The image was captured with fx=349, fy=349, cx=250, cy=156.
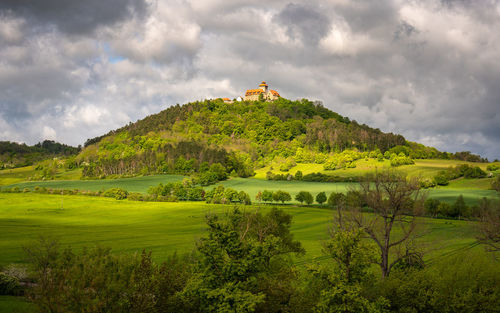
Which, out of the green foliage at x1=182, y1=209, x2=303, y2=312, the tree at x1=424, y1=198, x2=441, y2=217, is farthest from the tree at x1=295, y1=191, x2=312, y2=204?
the green foliage at x1=182, y1=209, x2=303, y2=312

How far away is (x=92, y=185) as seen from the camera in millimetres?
167125

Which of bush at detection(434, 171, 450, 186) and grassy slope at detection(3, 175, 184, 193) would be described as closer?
bush at detection(434, 171, 450, 186)

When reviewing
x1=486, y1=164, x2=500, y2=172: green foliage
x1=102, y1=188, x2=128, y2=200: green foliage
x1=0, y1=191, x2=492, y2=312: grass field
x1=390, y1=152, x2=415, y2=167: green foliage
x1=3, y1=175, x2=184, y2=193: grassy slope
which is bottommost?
x1=0, y1=191, x2=492, y2=312: grass field

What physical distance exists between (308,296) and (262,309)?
15.6ft

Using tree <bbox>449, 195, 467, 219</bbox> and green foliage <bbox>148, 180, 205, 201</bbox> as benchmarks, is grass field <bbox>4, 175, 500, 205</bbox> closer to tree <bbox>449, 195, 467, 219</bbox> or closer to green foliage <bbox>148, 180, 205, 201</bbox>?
tree <bbox>449, 195, 467, 219</bbox>

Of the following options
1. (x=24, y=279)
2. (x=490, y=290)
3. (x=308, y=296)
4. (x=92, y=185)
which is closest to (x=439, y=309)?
(x=490, y=290)

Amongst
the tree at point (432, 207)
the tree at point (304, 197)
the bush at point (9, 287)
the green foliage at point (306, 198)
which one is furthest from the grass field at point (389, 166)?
the bush at point (9, 287)

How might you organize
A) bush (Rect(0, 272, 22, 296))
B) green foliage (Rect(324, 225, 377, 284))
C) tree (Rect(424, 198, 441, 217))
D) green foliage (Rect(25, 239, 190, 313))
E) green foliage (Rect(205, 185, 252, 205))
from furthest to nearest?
green foliage (Rect(205, 185, 252, 205))
tree (Rect(424, 198, 441, 217))
bush (Rect(0, 272, 22, 296))
green foliage (Rect(324, 225, 377, 284))
green foliage (Rect(25, 239, 190, 313))

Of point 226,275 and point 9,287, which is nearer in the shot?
point 226,275

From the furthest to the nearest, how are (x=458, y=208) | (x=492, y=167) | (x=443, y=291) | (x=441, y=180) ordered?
(x=492, y=167) → (x=441, y=180) → (x=458, y=208) → (x=443, y=291)

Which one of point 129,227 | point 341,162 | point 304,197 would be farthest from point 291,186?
point 129,227

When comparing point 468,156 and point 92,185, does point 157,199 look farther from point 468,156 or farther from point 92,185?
point 468,156

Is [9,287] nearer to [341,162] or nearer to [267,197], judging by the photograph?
[267,197]

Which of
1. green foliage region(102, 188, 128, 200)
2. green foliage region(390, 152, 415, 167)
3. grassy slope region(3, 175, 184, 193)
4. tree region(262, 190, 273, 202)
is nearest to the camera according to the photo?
tree region(262, 190, 273, 202)
